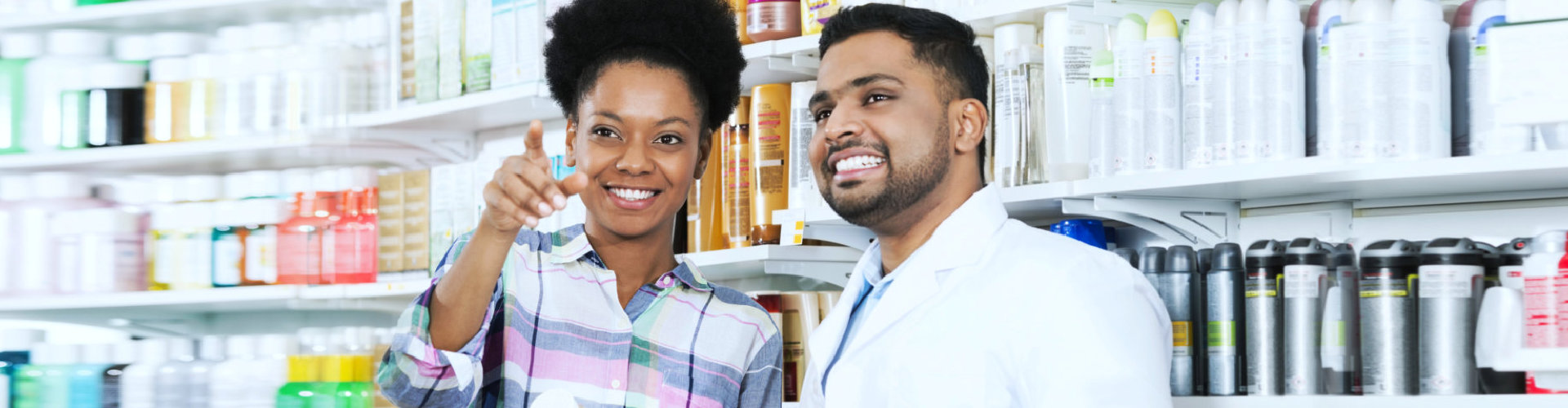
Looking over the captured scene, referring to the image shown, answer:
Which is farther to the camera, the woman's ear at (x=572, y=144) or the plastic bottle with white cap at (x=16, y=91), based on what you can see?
the plastic bottle with white cap at (x=16, y=91)

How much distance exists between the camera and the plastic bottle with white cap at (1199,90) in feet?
5.43

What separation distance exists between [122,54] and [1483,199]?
2.58 m

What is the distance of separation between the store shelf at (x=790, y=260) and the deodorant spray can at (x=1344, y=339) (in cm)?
85

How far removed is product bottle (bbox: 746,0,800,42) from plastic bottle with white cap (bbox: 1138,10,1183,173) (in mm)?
617

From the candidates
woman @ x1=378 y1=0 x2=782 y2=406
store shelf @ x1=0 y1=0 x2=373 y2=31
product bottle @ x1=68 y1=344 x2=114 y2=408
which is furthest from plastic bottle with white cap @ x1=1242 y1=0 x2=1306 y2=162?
product bottle @ x1=68 y1=344 x2=114 y2=408

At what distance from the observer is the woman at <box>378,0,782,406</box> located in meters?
1.63

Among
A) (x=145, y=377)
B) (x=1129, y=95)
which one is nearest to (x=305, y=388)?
(x=145, y=377)

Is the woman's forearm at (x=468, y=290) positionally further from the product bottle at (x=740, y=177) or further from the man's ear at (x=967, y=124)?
the product bottle at (x=740, y=177)

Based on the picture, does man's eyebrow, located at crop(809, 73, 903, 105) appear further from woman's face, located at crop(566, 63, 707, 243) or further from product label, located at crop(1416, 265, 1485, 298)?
product label, located at crop(1416, 265, 1485, 298)

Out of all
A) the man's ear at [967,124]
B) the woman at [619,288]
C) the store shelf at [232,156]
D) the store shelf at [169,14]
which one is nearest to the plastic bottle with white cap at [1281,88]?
the man's ear at [967,124]

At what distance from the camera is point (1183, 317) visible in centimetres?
164

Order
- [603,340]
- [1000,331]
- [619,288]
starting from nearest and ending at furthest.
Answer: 1. [1000,331]
2. [603,340]
3. [619,288]

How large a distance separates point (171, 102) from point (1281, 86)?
2226mm

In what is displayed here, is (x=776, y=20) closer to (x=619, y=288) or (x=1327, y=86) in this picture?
(x=619, y=288)
